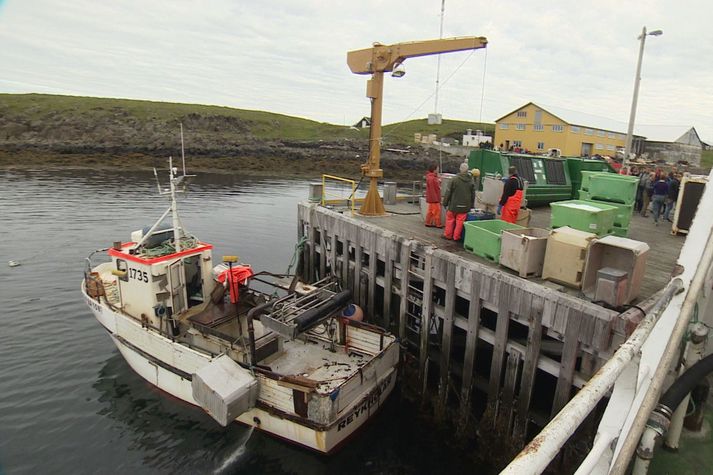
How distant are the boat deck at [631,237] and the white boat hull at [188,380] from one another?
3.66 meters

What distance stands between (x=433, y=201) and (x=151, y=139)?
211 feet

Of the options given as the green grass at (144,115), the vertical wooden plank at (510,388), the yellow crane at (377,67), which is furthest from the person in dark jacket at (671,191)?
the green grass at (144,115)

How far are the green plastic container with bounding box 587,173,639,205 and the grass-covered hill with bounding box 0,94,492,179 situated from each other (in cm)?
3684

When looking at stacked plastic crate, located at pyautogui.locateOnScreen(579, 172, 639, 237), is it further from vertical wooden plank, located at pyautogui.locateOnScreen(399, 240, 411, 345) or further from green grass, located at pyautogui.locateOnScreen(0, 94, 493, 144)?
green grass, located at pyautogui.locateOnScreen(0, 94, 493, 144)

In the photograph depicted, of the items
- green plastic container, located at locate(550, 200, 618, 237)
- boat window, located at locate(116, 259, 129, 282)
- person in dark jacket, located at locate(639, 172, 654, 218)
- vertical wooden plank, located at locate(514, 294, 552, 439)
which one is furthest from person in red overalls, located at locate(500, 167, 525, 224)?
boat window, located at locate(116, 259, 129, 282)

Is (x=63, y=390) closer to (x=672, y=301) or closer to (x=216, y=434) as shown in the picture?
(x=216, y=434)

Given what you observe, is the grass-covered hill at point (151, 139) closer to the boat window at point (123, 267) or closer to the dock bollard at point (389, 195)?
the dock bollard at point (389, 195)

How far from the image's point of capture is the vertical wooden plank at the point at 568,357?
7.60 meters

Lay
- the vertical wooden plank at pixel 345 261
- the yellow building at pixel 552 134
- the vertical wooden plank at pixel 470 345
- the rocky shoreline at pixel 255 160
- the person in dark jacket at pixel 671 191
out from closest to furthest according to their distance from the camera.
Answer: the vertical wooden plank at pixel 470 345 → the vertical wooden plank at pixel 345 261 → the person in dark jacket at pixel 671 191 → the yellow building at pixel 552 134 → the rocky shoreline at pixel 255 160

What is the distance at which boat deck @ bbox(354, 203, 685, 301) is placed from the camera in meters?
9.41

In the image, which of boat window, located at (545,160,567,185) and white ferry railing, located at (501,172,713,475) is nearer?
white ferry railing, located at (501,172,713,475)

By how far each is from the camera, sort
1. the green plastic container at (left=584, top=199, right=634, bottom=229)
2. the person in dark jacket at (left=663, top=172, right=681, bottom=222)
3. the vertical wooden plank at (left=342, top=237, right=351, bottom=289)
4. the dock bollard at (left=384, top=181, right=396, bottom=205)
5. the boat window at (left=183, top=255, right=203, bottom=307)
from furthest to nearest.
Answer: the dock bollard at (left=384, top=181, right=396, bottom=205)
the person in dark jacket at (left=663, top=172, right=681, bottom=222)
the vertical wooden plank at (left=342, top=237, right=351, bottom=289)
the boat window at (left=183, top=255, right=203, bottom=307)
the green plastic container at (left=584, top=199, right=634, bottom=229)

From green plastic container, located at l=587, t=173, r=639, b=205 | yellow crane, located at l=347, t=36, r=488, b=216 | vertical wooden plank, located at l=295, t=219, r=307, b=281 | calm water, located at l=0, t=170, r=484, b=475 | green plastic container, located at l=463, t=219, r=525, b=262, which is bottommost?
calm water, located at l=0, t=170, r=484, b=475

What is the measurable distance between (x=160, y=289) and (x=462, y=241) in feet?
26.7
